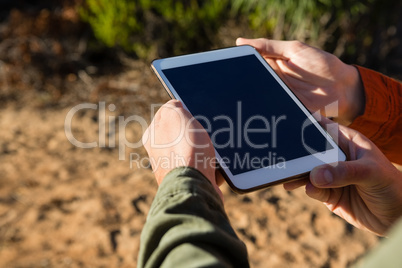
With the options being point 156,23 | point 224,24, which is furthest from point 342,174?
point 156,23

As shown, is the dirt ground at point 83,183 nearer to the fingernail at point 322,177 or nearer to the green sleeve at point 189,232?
the fingernail at point 322,177

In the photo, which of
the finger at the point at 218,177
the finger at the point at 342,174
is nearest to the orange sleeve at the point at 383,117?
the finger at the point at 342,174

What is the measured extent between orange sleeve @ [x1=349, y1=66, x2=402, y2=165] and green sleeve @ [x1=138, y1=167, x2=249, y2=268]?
1.10 m

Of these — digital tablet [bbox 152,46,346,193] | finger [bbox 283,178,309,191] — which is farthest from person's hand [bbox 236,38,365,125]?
finger [bbox 283,178,309,191]

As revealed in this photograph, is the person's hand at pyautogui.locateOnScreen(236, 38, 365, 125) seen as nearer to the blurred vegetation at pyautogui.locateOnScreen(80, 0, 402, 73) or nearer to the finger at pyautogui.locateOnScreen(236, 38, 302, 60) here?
the finger at pyautogui.locateOnScreen(236, 38, 302, 60)

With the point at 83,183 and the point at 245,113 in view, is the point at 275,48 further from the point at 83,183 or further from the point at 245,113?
the point at 83,183

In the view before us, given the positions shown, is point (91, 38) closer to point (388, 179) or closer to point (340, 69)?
point (340, 69)

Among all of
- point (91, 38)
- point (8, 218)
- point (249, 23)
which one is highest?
point (249, 23)

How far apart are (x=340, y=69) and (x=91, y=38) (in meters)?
3.46

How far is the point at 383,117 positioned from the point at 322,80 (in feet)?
1.08

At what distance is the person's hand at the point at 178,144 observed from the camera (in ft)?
3.72

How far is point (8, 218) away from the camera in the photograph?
8.91 feet

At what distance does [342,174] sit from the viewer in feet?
4.11

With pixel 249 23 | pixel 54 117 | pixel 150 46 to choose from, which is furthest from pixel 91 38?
pixel 249 23
